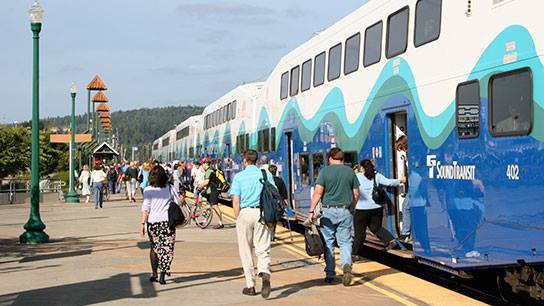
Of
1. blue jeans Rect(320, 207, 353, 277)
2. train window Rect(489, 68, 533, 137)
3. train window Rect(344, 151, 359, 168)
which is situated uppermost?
train window Rect(489, 68, 533, 137)

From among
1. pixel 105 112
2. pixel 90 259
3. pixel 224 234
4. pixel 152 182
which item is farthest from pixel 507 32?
pixel 105 112

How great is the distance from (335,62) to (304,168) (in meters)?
3.67

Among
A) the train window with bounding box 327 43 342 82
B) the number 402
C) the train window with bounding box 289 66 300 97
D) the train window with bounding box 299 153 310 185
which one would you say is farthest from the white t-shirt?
the train window with bounding box 289 66 300 97

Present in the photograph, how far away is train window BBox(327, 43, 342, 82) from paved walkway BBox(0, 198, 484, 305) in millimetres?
3517

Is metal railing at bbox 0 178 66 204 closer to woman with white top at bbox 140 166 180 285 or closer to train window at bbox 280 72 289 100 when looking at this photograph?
train window at bbox 280 72 289 100

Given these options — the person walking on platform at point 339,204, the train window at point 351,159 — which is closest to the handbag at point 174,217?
the person walking on platform at point 339,204

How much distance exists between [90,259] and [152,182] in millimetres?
3175

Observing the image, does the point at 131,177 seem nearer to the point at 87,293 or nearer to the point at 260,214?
the point at 87,293

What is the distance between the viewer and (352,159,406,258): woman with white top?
458 inches

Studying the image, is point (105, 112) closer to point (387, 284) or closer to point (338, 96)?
point (338, 96)

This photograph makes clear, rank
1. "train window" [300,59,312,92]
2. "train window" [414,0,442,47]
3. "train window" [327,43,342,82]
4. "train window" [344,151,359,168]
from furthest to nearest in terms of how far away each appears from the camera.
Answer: "train window" [300,59,312,92]
"train window" [327,43,342,82]
"train window" [344,151,359,168]
"train window" [414,0,442,47]

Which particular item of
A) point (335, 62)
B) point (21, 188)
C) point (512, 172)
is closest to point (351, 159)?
point (335, 62)

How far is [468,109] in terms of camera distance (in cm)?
863

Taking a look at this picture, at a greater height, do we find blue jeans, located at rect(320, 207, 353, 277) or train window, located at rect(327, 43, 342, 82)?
train window, located at rect(327, 43, 342, 82)
